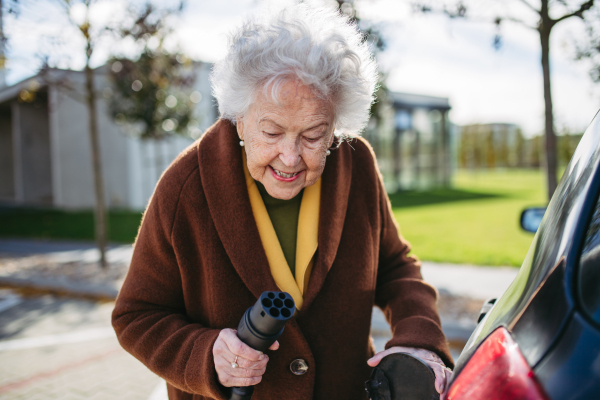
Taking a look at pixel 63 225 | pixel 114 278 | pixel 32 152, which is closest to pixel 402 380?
pixel 114 278

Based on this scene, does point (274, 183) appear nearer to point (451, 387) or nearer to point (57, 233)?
point (451, 387)

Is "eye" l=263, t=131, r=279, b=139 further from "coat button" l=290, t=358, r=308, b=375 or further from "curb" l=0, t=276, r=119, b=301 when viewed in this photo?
"curb" l=0, t=276, r=119, b=301

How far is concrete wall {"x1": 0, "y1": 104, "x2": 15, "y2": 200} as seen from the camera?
25281 mm

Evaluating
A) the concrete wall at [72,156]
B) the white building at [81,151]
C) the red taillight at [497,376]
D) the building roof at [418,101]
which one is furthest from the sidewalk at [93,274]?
the building roof at [418,101]

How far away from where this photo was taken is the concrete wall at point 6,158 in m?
25.3

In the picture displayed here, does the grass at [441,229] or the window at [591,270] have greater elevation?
the window at [591,270]

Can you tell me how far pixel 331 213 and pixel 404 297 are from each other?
435 millimetres

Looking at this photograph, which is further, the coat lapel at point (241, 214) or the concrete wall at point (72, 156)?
the concrete wall at point (72, 156)

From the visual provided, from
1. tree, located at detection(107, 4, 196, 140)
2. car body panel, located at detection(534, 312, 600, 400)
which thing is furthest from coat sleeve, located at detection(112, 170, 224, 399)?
tree, located at detection(107, 4, 196, 140)

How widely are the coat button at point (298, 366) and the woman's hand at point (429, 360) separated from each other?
228 millimetres

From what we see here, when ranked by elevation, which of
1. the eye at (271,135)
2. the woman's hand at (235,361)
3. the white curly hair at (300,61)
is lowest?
the woman's hand at (235,361)

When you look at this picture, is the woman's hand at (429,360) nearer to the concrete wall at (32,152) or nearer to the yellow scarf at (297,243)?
the yellow scarf at (297,243)

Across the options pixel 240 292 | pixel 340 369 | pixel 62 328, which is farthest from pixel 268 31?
pixel 62 328

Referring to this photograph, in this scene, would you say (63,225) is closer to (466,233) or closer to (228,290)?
(466,233)
